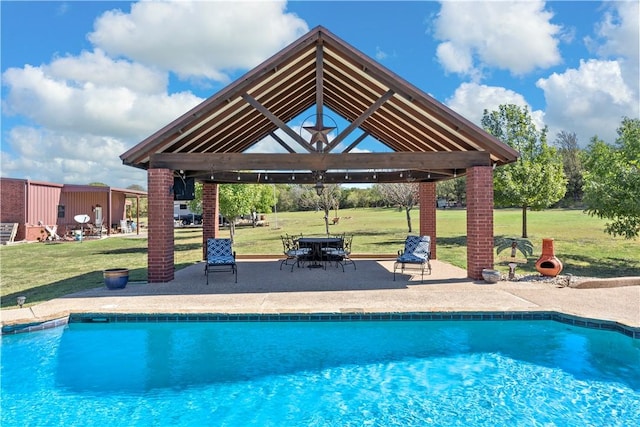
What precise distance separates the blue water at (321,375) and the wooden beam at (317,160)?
4.07 metres

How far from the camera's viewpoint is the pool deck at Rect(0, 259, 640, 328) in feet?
23.5

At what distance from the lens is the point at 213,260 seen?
10242mm

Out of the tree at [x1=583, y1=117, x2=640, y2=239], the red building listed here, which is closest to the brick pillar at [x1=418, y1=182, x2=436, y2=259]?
the tree at [x1=583, y1=117, x2=640, y2=239]

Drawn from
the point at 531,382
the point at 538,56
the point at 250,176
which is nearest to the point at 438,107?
the point at 531,382

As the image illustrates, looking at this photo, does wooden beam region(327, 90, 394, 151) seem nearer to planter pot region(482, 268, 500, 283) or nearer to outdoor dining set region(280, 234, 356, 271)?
outdoor dining set region(280, 234, 356, 271)

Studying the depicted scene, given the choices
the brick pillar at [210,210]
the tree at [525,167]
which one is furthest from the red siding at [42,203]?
the tree at [525,167]

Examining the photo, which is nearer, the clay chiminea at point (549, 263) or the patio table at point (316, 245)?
the clay chiminea at point (549, 263)

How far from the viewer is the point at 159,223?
32.1 ft

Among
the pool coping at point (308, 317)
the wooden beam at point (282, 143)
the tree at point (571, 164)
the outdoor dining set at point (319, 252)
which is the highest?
the tree at point (571, 164)

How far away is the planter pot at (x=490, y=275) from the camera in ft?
31.4

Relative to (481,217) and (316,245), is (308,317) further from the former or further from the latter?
(316,245)

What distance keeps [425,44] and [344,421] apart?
17777mm

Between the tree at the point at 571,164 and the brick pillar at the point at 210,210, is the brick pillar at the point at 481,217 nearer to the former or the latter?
the brick pillar at the point at 210,210

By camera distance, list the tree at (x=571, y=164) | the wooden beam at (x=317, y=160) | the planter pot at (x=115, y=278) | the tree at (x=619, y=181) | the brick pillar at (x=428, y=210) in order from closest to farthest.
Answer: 1. the planter pot at (x=115, y=278)
2. the wooden beam at (x=317, y=160)
3. the tree at (x=619, y=181)
4. the brick pillar at (x=428, y=210)
5. the tree at (x=571, y=164)
